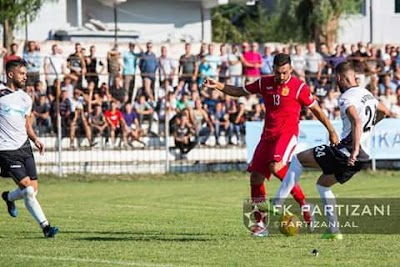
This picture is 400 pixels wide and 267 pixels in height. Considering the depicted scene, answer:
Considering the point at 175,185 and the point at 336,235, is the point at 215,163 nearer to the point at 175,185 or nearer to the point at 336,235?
the point at 175,185

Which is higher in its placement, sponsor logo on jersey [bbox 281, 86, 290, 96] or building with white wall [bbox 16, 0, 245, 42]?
building with white wall [bbox 16, 0, 245, 42]

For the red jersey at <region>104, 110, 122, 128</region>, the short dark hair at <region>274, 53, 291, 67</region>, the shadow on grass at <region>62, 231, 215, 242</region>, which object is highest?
the short dark hair at <region>274, 53, 291, 67</region>

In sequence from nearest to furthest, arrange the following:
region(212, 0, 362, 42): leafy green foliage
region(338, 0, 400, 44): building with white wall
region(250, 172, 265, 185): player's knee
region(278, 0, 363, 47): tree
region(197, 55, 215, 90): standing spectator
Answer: region(250, 172, 265, 185): player's knee → region(197, 55, 215, 90): standing spectator → region(278, 0, 363, 47): tree → region(212, 0, 362, 42): leafy green foliage → region(338, 0, 400, 44): building with white wall

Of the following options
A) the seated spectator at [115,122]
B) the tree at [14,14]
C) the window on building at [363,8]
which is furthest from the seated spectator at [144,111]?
the window on building at [363,8]

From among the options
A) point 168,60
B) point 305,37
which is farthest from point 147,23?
point 168,60

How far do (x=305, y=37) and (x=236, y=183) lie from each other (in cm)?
2074

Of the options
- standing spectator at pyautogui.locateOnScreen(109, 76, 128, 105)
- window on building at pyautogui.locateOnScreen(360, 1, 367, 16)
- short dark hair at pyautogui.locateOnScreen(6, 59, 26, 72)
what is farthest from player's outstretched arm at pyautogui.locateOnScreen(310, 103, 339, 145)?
window on building at pyautogui.locateOnScreen(360, 1, 367, 16)

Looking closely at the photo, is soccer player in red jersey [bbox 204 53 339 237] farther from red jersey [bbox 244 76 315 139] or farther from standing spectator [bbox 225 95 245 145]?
standing spectator [bbox 225 95 245 145]

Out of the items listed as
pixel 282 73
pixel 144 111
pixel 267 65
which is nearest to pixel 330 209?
pixel 282 73

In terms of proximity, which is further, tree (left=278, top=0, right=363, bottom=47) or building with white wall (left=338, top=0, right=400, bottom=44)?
building with white wall (left=338, top=0, right=400, bottom=44)

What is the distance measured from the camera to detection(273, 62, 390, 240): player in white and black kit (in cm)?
1271

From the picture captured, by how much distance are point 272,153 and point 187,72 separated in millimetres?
15882

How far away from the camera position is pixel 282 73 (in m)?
13.6

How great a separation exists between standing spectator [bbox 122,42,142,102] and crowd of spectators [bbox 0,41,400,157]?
→ 3cm
